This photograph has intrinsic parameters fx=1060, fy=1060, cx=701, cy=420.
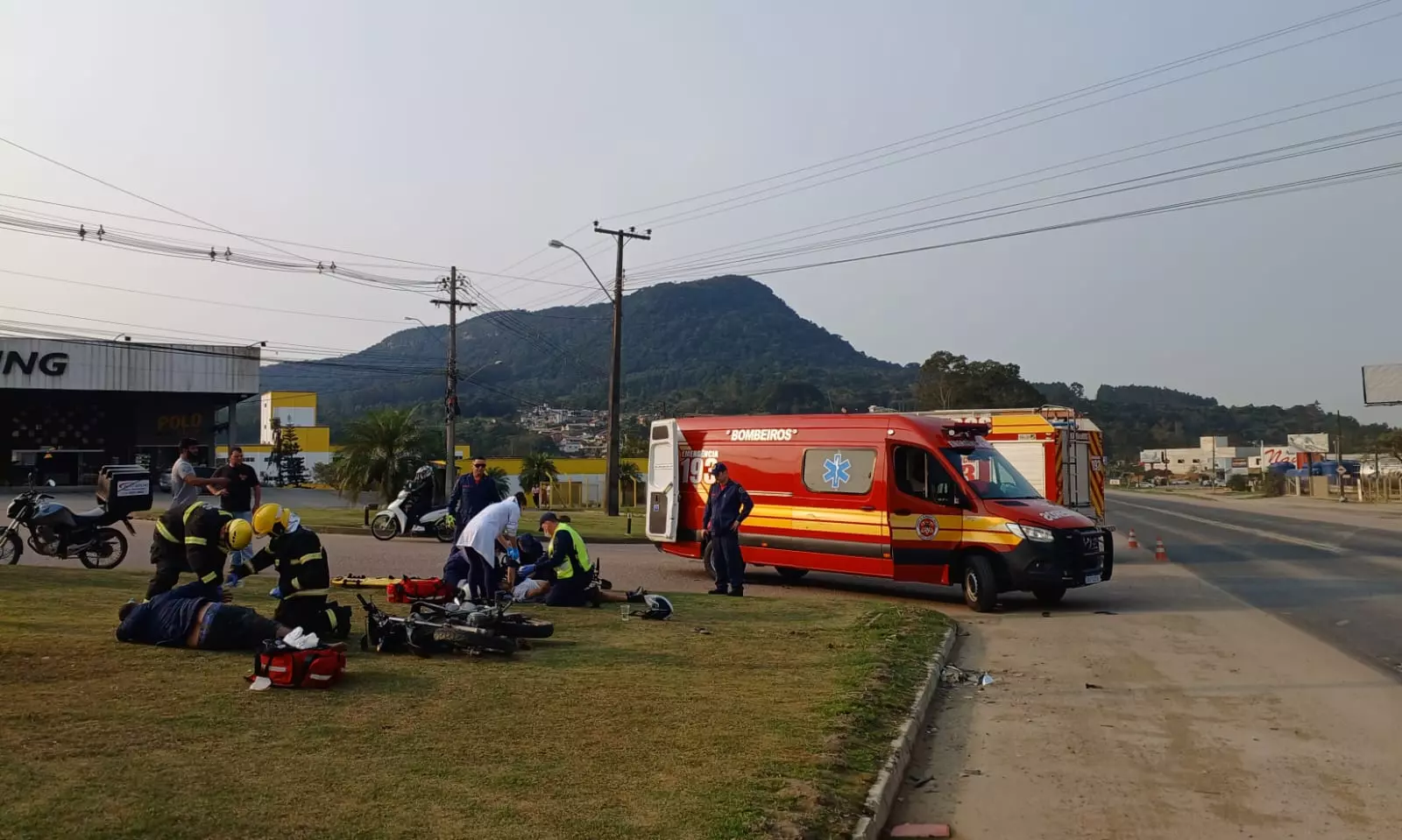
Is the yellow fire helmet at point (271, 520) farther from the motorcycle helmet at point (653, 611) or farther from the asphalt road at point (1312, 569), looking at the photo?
the asphalt road at point (1312, 569)

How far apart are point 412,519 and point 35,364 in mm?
36067

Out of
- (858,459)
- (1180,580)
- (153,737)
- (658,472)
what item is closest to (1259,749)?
(153,737)

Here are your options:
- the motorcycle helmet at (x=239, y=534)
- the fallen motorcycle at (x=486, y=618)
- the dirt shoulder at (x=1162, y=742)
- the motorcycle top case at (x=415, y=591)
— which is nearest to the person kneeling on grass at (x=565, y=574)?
the motorcycle top case at (x=415, y=591)

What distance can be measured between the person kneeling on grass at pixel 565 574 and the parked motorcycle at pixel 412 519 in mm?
10156

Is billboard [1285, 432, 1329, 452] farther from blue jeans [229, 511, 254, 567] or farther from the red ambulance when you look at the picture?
blue jeans [229, 511, 254, 567]

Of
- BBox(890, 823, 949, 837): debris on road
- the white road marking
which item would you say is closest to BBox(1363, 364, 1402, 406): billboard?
the white road marking

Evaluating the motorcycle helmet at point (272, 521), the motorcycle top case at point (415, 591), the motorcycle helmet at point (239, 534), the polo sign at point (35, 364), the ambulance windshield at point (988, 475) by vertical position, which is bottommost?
the motorcycle top case at point (415, 591)

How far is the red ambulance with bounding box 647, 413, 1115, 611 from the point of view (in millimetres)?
13750

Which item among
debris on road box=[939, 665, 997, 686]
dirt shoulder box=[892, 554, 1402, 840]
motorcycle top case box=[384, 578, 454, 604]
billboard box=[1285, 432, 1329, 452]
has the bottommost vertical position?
debris on road box=[939, 665, 997, 686]

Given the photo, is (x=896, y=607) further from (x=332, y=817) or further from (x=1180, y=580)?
(x=332, y=817)

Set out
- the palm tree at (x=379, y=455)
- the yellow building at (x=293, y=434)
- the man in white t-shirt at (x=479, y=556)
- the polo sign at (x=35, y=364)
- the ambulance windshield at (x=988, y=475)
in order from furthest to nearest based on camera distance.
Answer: the yellow building at (x=293, y=434), the polo sign at (x=35, y=364), the palm tree at (x=379, y=455), the ambulance windshield at (x=988, y=475), the man in white t-shirt at (x=479, y=556)

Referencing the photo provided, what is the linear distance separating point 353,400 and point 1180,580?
147 metres

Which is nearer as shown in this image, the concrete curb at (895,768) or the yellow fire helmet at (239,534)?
the concrete curb at (895,768)

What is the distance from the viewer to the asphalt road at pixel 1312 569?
1174cm
